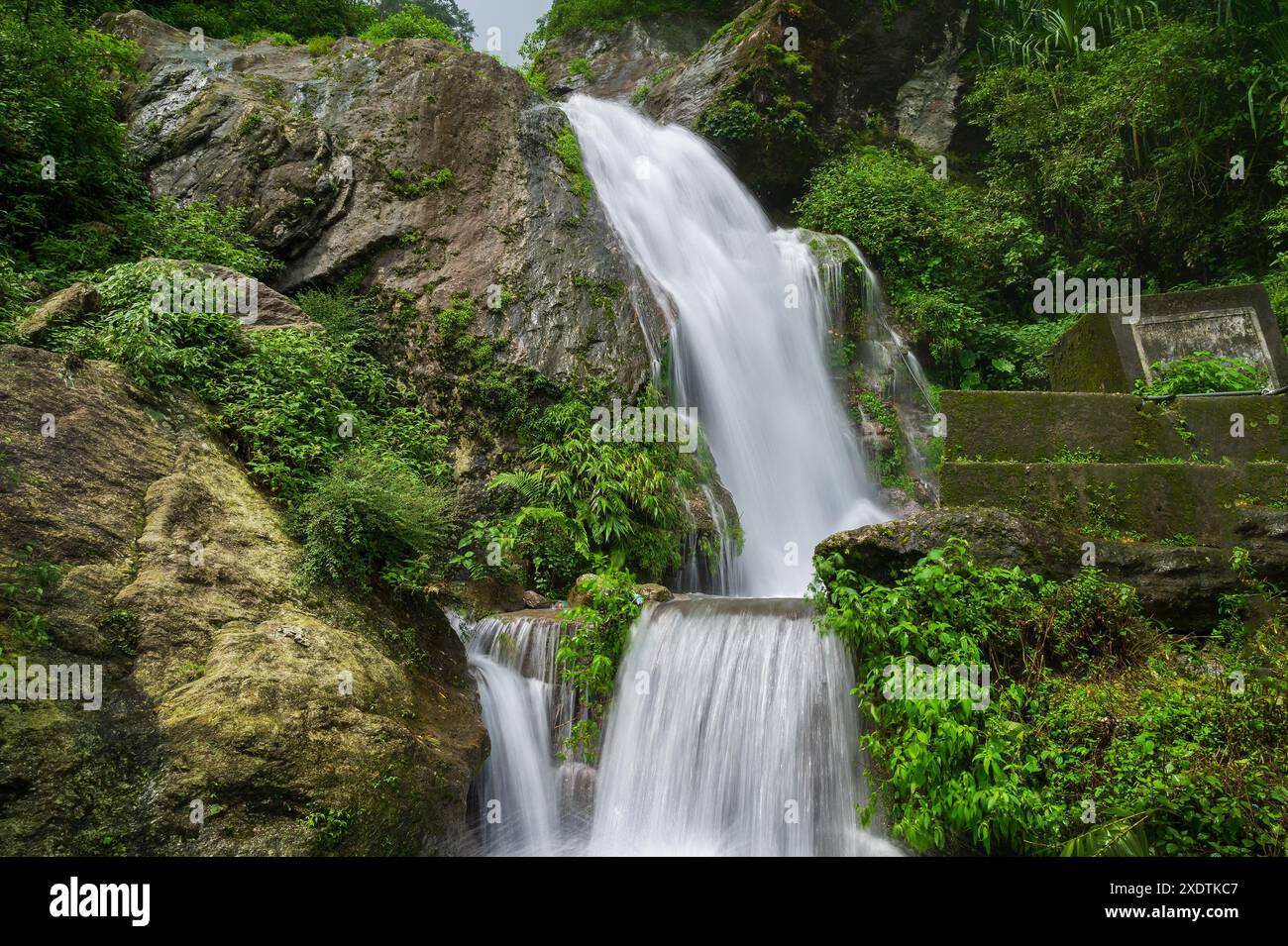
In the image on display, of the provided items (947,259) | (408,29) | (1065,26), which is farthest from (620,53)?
(947,259)

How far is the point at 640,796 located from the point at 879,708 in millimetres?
2249

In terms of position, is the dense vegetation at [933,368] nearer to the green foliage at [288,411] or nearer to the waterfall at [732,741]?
the green foliage at [288,411]

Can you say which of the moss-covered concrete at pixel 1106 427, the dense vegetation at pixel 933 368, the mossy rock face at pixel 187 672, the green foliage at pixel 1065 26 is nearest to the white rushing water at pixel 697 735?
the dense vegetation at pixel 933 368

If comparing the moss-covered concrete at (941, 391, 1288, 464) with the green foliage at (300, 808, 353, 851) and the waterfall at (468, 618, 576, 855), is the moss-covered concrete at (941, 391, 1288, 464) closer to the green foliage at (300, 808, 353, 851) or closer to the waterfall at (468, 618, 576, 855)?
the waterfall at (468, 618, 576, 855)

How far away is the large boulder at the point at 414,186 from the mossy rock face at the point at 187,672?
4805 mm

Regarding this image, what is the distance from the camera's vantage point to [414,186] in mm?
11742

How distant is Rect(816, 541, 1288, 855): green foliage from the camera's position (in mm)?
4250

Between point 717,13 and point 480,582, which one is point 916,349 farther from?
point 717,13

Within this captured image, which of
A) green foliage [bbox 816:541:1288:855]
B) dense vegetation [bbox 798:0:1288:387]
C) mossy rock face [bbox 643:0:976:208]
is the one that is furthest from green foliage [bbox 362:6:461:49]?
green foliage [bbox 816:541:1288:855]

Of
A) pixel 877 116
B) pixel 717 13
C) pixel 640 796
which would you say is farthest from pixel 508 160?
pixel 717 13

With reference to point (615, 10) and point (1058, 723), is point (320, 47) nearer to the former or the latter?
point (615, 10)

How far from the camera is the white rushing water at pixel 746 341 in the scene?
11.2 metres

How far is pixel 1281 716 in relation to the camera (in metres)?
4.55

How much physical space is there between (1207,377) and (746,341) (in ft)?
21.9
